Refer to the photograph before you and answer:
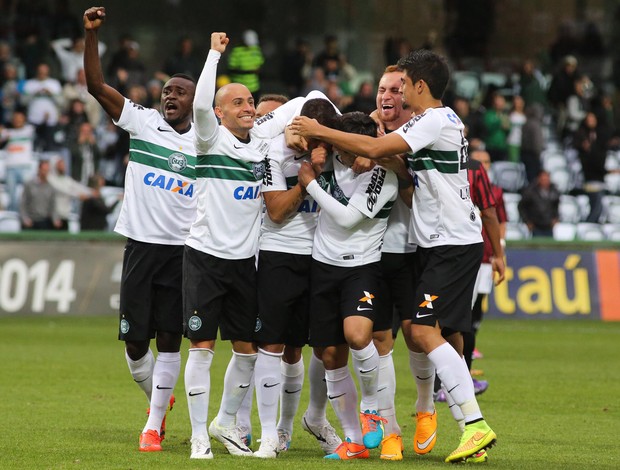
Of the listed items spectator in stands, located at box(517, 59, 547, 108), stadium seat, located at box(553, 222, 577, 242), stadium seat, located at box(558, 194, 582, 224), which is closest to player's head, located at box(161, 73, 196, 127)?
stadium seat, located at box(553, 222, 577, 242)

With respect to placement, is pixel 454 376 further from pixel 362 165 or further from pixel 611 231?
pixel 611 231

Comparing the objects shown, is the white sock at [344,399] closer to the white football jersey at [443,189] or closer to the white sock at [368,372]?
the white sock at [368,372]

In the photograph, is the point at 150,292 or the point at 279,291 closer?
the point at 279,291

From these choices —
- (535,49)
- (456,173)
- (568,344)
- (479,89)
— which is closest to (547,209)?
(568,344)

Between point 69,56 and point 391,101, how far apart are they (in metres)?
18.0

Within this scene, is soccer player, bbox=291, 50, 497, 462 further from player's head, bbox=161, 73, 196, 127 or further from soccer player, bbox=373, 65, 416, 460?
player's head, bbox=161, 73, 196, 127

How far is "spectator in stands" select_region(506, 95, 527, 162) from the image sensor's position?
2530 centimetres

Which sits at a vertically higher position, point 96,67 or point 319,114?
point 96,67

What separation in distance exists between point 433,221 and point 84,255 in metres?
12.0

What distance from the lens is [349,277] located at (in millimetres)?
7465

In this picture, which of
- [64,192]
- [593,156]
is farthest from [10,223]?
[593,156]

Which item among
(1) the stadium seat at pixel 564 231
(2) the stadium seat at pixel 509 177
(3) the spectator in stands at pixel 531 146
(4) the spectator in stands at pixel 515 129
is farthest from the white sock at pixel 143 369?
(4) the spectator in stands at pixel 515 129

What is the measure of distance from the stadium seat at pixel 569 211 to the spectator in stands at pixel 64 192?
357 inches

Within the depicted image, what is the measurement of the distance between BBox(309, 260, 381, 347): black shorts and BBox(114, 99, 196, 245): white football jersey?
45.2 inches
